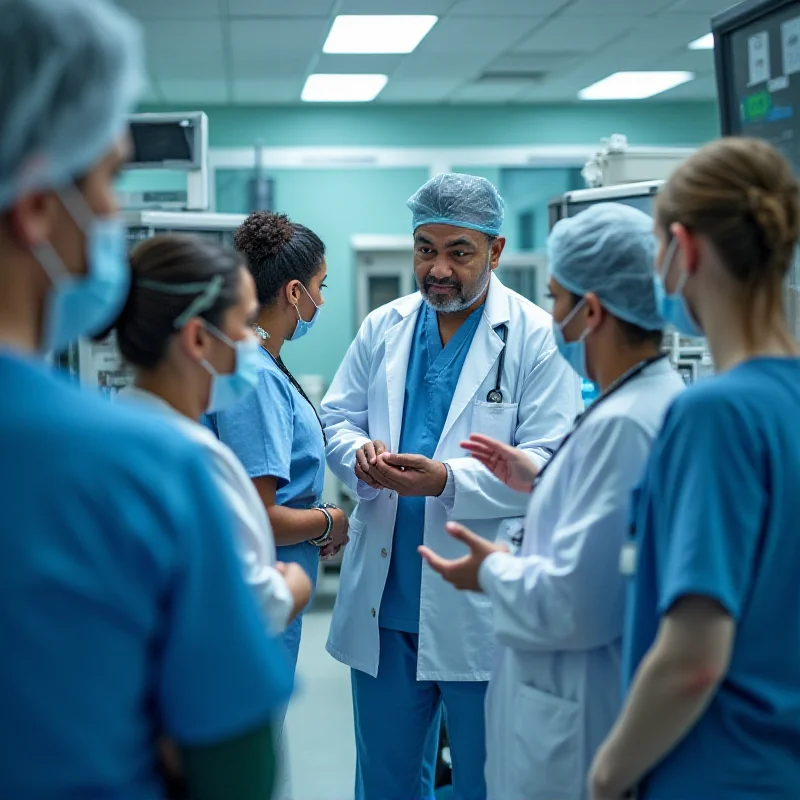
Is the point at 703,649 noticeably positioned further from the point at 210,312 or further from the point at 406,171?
the point at 406,171

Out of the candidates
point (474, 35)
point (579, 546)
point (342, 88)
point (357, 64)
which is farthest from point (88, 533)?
point (342, 88)

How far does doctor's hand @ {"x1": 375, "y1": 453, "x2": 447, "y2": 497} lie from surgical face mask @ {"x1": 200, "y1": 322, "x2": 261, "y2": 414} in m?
0.59

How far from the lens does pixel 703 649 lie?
3.14 ft

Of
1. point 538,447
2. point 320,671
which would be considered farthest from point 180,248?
point 320,671

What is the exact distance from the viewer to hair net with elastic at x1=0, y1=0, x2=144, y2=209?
691mm

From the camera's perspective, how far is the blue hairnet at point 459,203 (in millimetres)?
2074

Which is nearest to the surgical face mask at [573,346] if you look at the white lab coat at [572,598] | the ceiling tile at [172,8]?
the white lab coat at [572,598]

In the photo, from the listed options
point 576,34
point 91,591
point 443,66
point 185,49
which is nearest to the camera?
point 91,591

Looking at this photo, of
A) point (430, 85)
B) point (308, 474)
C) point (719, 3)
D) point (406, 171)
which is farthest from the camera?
point (406, 171)

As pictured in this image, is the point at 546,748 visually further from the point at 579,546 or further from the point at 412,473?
the point at 412,473

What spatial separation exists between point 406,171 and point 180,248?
227 inches

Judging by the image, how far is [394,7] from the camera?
4.51 metres

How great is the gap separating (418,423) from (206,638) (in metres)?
1.34

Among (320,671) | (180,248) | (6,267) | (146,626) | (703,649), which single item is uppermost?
(180,248)
